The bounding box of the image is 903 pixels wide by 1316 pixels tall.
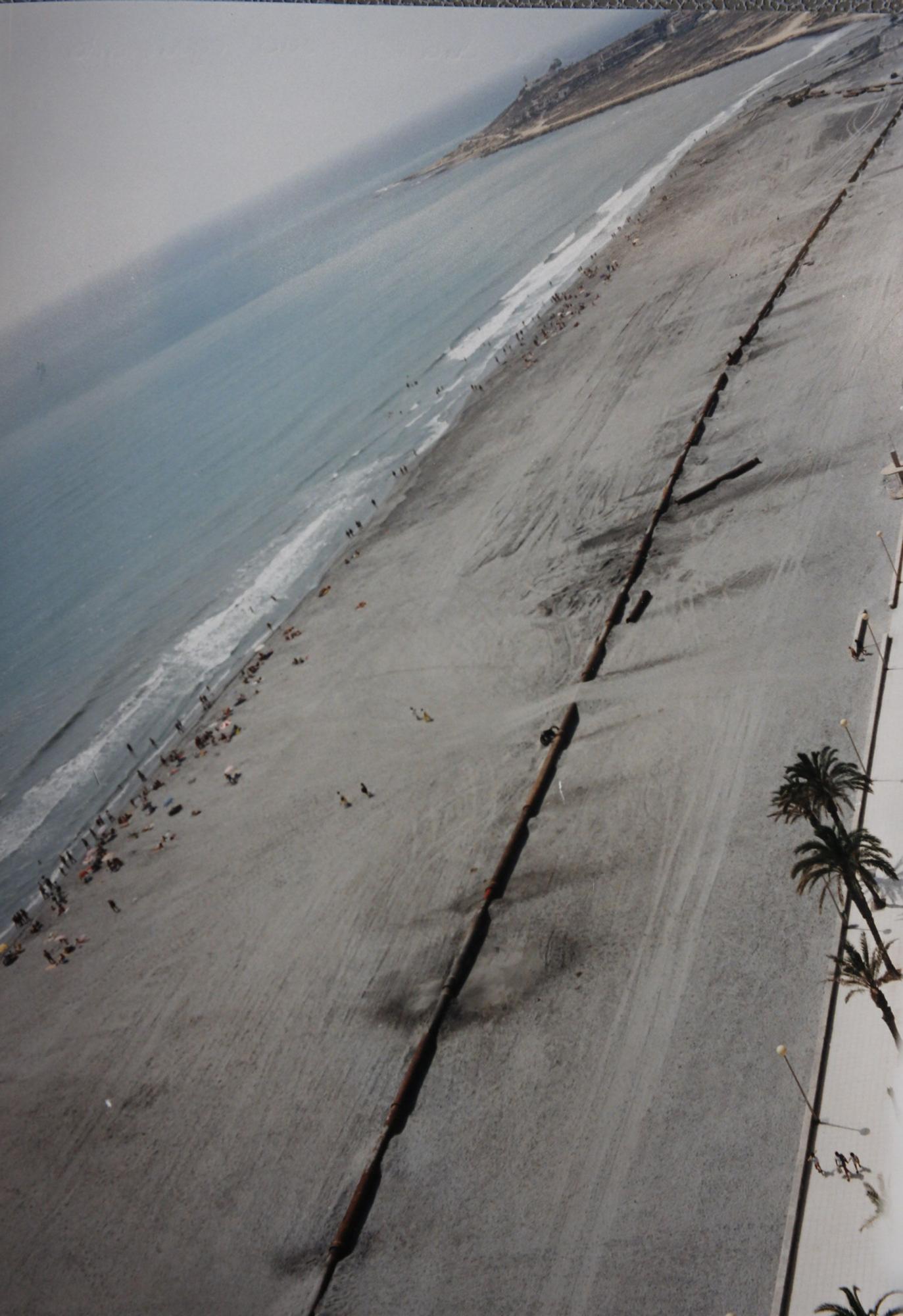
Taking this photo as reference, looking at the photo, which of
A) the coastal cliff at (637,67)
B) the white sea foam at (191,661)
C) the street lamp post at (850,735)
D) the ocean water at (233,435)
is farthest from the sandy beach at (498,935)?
the coastal cliff at (637,67)

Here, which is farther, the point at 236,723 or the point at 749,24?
the point at 749,24

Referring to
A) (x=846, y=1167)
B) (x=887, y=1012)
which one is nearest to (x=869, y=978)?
(x=887, y=1012)

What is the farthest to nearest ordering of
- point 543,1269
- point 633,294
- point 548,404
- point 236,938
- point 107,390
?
point 107,390 < point 633,294 < point 548,404 < point 236,938 < point 543,1269

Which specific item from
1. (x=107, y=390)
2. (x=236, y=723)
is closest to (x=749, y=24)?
(x=107, y=390)

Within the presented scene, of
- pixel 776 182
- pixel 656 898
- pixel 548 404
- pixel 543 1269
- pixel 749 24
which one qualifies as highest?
pixel 749 24

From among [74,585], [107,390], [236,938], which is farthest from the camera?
[107,390]

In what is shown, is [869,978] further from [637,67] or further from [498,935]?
[637,67]

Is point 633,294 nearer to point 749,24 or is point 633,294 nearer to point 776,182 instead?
point 776,182
